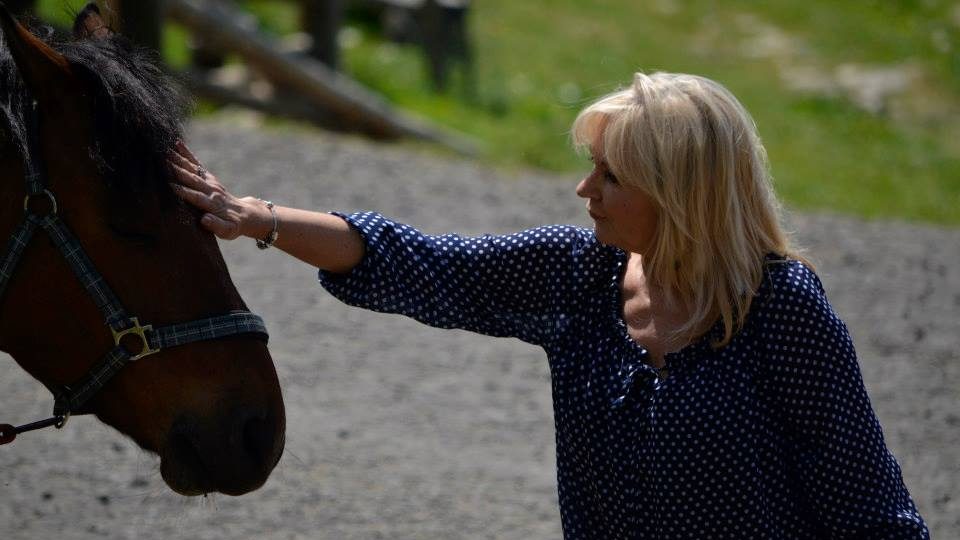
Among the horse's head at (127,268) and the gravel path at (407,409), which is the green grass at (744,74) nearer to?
the gravel path at (407,409)

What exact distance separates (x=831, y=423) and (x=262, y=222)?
121cm

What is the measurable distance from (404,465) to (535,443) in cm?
61

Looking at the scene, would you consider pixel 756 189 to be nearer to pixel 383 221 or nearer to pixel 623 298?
pixel 623 298

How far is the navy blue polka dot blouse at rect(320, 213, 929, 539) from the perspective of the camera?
2.09 m

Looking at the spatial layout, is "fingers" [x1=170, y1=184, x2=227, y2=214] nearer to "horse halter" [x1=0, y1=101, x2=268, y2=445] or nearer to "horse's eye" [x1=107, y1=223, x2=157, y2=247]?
"horse's eye" [x1=107, y1=223, x2=157, y2=247]

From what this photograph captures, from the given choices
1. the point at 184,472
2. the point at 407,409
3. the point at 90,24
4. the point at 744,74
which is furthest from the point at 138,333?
the point at 744,74

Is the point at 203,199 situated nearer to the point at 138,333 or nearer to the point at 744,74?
the point at 138,333

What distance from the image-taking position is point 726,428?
2.12 metres

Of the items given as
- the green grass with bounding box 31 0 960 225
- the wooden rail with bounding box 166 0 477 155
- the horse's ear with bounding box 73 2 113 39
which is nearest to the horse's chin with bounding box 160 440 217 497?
the horse's ear with bounding box 73 2 113 39

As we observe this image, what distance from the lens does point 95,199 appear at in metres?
2.06

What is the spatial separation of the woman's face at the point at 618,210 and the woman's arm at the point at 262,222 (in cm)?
53

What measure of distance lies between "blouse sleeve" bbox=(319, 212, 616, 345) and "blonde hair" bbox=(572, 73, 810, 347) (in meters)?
0.25

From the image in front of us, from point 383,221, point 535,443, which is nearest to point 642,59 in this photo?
point 535,443

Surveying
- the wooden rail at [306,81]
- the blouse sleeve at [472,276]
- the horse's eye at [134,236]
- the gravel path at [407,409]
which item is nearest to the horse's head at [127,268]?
the horse's eye at [134,236]
